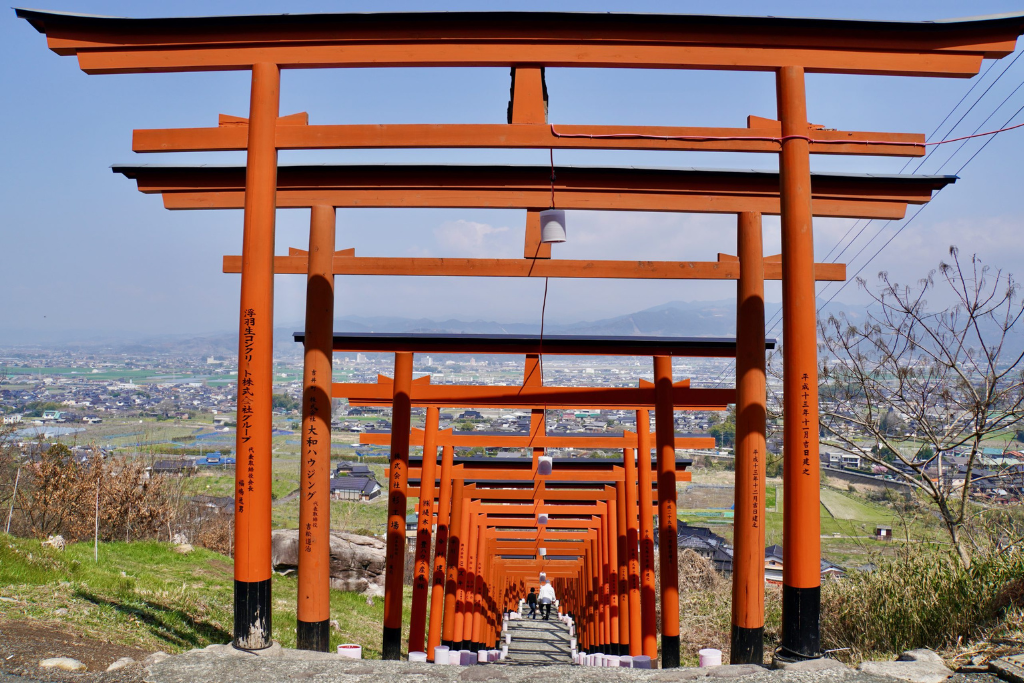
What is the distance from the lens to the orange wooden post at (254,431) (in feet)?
16.3

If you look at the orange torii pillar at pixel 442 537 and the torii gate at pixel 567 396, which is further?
the orange torii pillar at pixel 442 537

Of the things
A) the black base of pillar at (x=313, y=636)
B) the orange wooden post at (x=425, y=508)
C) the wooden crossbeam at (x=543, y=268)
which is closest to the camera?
the black base of pillar at (x=313, y=636)

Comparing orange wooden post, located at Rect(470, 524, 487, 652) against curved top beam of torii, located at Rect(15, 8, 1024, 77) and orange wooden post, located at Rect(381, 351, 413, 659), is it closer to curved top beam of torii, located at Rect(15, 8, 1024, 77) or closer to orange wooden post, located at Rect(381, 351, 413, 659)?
orange wooden post, located at Rect(381, 351, 413, 659)

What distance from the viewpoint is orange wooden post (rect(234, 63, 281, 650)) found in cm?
498

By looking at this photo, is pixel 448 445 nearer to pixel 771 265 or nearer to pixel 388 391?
pixel 388 391

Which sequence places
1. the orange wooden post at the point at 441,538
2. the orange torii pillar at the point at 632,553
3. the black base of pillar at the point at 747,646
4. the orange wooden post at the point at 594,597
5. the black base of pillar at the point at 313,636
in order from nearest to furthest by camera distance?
the black base of pillar at the point at 747,646, the black base of pillar at the point at 313,636, the orange wooden post at the point at 441,538, the orange torii pillar at the point at 632,553, the orange wooden post at the point at 594,597

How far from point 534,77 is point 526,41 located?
0.31 meters

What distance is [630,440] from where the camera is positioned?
13.4 m

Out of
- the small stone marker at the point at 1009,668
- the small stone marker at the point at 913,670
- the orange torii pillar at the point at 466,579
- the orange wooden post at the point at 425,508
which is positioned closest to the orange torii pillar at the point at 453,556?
the orange torii pillar at the point at 466,579

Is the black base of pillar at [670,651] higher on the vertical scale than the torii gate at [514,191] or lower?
lower

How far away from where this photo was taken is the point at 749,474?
19.5ft

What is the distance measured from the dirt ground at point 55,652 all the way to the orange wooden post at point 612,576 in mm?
11080

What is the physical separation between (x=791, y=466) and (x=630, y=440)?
28.2 ft

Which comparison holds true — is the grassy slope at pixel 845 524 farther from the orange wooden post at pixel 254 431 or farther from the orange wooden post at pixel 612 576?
the orange wooden post at pixel 254 431
